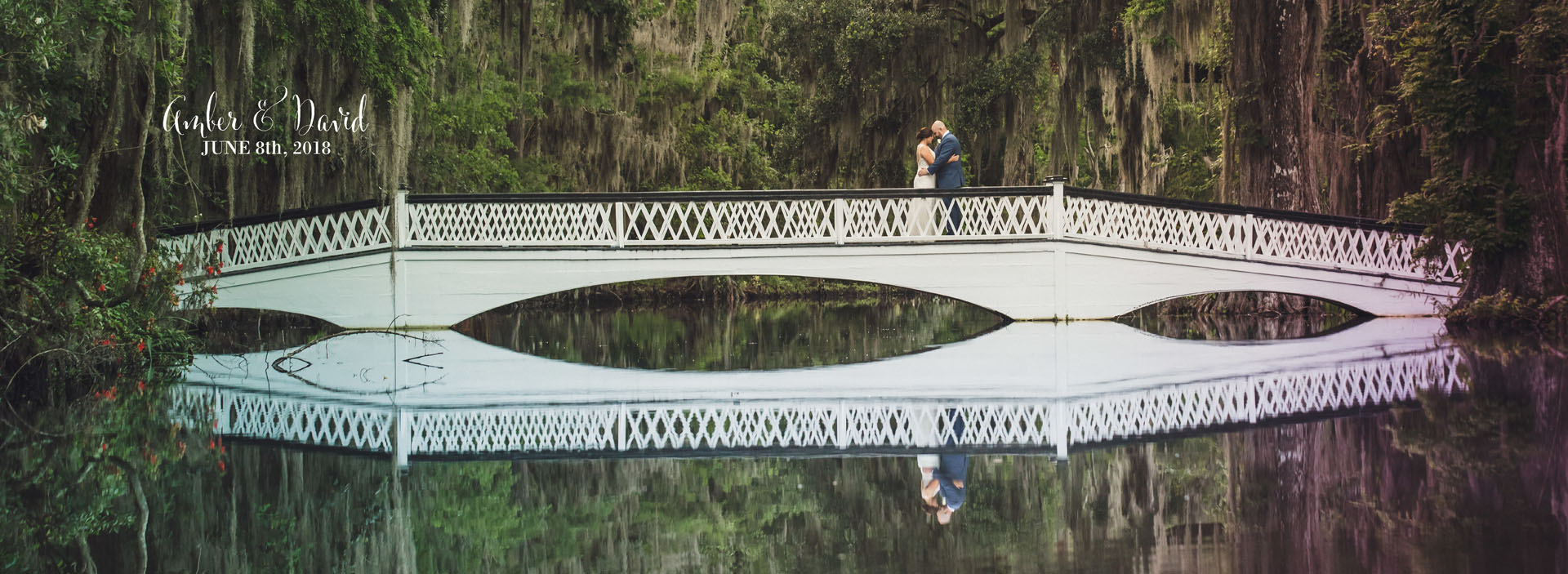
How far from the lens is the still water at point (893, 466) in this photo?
160 inches

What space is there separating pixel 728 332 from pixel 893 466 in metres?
11.2

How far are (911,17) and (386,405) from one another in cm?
1588

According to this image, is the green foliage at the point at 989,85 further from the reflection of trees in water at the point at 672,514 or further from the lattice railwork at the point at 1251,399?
the reflection of trees in water at the point at 672,514

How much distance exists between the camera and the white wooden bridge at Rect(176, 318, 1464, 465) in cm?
672

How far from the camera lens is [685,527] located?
4.47m

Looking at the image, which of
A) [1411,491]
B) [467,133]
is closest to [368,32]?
[467,133]

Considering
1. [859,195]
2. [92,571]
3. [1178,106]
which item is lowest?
[92,571]

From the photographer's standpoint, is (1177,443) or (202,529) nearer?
(202,529)

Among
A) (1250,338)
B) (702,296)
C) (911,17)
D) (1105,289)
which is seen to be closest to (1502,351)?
(1250,338)

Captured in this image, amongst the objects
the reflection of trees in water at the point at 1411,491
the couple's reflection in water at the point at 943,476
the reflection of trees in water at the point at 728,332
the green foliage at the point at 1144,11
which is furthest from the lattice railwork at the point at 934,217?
the couple's reflection in water at the point at 943,476

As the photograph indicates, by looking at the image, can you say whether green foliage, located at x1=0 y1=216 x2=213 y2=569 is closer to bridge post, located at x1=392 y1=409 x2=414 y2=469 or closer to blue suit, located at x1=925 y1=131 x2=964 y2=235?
bridge post, located at x1=392 y1=409 x2=414 y2=469

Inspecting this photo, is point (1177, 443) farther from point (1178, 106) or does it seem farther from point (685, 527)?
point (1178, 106)

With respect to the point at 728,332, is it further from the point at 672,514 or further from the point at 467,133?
the point at 672,514

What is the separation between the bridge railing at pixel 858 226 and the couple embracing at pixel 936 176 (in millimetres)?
32
